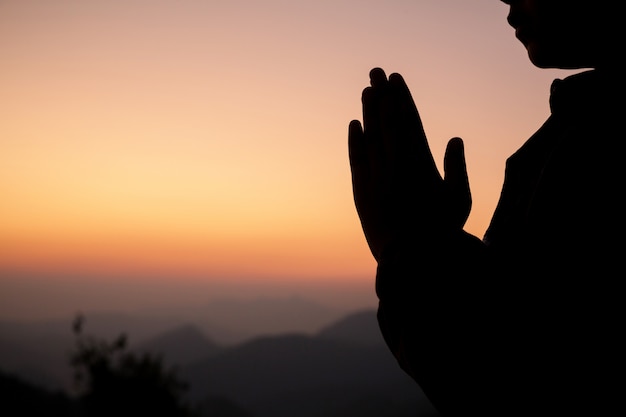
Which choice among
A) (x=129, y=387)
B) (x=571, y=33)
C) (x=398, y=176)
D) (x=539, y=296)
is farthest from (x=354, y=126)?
(x=129, y=387)

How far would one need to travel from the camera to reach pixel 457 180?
5.25ft

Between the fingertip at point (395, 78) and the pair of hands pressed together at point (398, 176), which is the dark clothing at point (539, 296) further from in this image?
the fingertip at point (395, 78)

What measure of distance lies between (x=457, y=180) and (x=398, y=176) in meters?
0.23

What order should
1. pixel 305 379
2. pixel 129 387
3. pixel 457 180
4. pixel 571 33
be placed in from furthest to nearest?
→ pixel 305 379 → pixel 129 387 → pixel 457 180 → pixel 571 33

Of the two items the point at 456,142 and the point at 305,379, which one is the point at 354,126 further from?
the point at 305,379

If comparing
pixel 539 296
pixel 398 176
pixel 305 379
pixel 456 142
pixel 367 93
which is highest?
pixel 305 379

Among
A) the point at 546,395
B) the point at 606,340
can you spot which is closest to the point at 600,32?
the point at 606,340

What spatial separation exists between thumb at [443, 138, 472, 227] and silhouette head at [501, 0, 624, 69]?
1.04ft

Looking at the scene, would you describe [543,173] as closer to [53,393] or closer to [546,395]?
[546,395]

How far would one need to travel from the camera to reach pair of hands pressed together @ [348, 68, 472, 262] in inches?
55.7

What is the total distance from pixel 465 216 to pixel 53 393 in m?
66.0

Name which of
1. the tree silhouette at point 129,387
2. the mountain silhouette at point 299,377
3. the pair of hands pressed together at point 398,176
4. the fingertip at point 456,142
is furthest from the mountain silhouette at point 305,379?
the pair of hands pressed together at point 398,176

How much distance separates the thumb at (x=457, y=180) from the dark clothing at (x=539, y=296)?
149 mm

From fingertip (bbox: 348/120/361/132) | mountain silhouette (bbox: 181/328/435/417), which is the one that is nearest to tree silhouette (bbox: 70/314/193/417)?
A: fingertip (bbox: 348/120/361/132)
